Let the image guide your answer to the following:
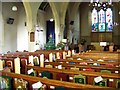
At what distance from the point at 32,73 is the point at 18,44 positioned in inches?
435

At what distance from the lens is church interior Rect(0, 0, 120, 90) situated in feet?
12.1

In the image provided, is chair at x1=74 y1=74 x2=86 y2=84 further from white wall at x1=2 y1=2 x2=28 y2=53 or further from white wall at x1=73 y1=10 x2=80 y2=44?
white wall at x1=73 y1=10 x2=80 y2=44

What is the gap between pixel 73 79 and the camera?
4.02m

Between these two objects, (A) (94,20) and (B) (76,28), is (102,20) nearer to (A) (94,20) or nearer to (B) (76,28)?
(A) (94,20)

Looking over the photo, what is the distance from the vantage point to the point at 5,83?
3.59 meters

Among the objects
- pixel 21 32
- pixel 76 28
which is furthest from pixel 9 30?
pixel 76 28

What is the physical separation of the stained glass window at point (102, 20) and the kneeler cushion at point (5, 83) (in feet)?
58.4

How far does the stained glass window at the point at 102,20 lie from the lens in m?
20.6

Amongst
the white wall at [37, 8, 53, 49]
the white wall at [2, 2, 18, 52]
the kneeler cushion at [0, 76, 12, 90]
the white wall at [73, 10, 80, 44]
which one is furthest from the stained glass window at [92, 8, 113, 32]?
the kneeler cushion at [0, 76, 12, 90]

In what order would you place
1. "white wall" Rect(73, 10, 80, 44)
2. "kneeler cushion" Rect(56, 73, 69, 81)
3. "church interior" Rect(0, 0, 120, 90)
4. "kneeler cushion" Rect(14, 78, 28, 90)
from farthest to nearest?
"white wall" Rect(73, 10, 80, 44) < "kneeler cushion" Rect(56, 73, 69, 81) < "church interior" Rect(0, 0, 120, 90) < "kneeler cushion" Rect(14, 78, 28, 90)

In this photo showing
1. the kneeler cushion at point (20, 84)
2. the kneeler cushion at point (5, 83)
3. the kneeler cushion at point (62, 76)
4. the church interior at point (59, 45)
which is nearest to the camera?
the kneeler cushion at point (20, 84)

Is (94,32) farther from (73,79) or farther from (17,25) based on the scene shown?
(73,79)

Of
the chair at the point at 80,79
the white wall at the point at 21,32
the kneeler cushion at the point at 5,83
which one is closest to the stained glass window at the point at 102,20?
Result: the white wall at the point at 21,32

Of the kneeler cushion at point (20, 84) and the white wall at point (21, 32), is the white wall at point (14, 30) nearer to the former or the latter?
the white wall at point (21, 32)
